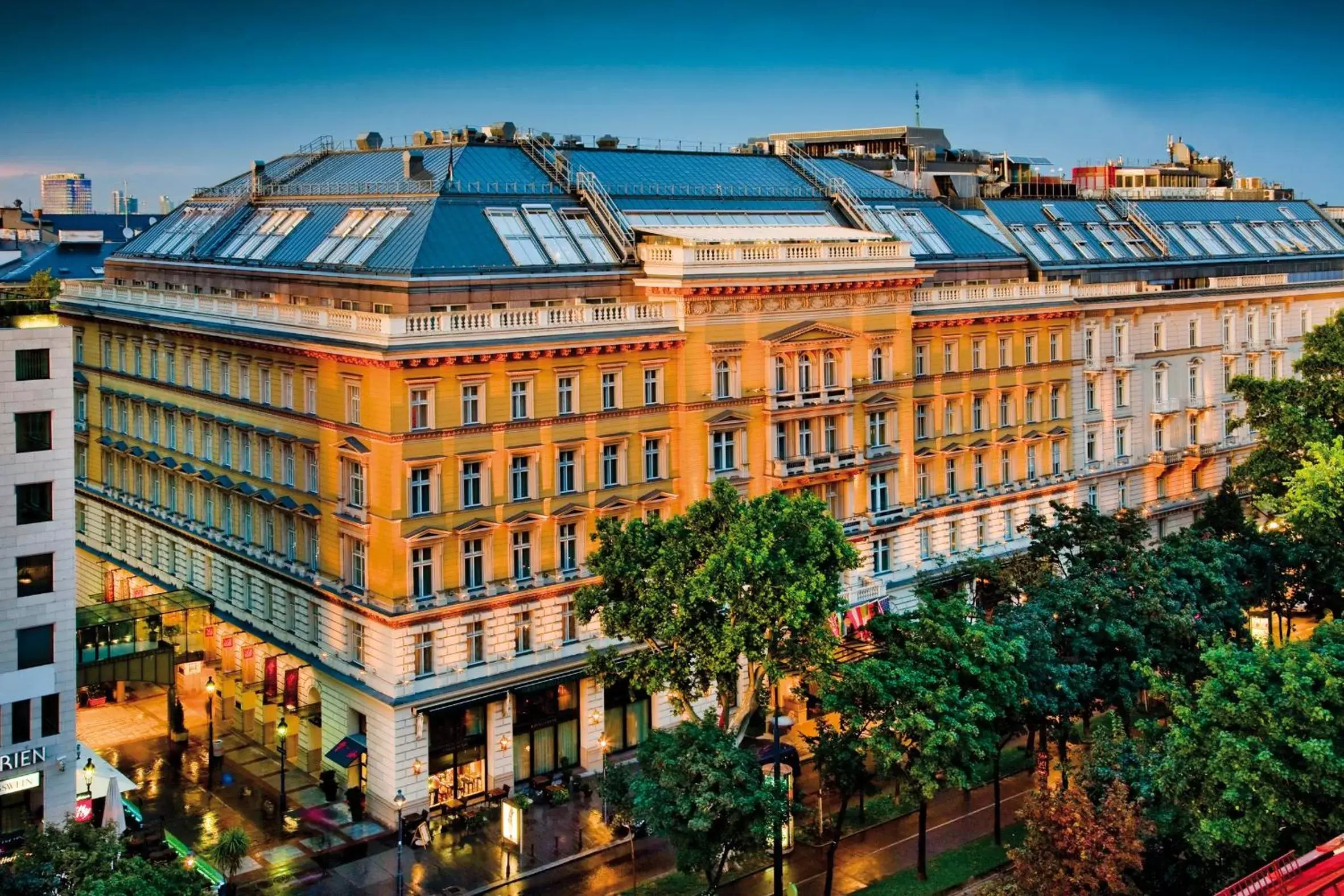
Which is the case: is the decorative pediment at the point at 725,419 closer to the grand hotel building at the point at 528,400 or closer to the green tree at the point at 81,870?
the grand hotel building at the point at 528,400

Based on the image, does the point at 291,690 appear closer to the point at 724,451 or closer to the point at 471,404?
the point at 471,404

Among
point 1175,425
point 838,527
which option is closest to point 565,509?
point 838,527

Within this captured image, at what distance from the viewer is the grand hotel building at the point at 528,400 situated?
71750mm

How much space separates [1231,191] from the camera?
436 ft

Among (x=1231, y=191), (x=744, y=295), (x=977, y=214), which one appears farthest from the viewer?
(x=1231, y=191)

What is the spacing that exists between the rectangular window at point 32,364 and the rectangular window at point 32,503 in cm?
404

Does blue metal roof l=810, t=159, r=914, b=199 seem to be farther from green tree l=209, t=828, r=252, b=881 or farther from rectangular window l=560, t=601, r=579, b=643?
green tree l=209, t=828, r=252, b=881

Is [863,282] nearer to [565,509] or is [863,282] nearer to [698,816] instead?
[565,509]

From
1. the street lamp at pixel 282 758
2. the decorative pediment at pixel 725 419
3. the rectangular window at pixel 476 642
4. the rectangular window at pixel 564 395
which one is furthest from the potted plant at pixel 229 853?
the decorative pediment at pixel 725 419

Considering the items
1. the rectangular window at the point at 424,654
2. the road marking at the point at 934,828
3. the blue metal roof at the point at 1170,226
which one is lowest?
the road marking at the point at 934,828

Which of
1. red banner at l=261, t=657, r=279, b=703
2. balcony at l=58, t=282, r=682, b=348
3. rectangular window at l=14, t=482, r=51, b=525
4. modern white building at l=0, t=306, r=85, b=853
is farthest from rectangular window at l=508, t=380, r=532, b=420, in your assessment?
rectangular window at l=14, t=482, r=51, b=525

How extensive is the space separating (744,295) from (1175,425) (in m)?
42.8

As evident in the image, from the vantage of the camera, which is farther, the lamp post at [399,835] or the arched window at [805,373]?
the arched window at [805,373]

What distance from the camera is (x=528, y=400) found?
242 feet
